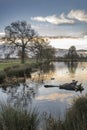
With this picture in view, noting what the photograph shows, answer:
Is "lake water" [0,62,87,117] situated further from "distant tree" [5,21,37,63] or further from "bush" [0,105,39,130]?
"distant tree" [5,21,37,63]

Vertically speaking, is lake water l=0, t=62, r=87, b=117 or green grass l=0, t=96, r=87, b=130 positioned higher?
green grass l=0, t=96, r=87, b=130

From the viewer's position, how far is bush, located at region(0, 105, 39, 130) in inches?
284

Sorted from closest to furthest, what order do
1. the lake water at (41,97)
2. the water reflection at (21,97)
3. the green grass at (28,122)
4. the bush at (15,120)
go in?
Result: the green grass at (28,122), the bush at (15,120), the lake water at (41,97), the water reflection at (21,97)

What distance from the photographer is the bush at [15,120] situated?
721cm

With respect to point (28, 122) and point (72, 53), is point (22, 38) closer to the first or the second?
point (28, 122)

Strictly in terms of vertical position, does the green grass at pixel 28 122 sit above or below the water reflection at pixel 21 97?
above

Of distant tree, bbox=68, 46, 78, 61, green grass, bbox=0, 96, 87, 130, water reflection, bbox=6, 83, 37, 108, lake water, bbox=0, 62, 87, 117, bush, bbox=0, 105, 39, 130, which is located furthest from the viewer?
distant tree, bbox=68, 46, 78, 61

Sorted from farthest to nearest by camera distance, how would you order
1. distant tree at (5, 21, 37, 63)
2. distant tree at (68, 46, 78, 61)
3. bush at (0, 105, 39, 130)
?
distant tree at (68, 46, 78, 61) → distant tree at (5, 21, 37, 63) → bush at (0, 105, 39, 130)

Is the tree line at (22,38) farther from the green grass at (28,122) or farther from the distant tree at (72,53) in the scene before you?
the distant tree at (72,53)

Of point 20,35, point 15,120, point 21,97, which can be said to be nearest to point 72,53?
point 20,35

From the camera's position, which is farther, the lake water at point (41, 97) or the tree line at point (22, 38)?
the tree line at point (22, 38)

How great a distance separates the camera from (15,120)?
7414 millimetres

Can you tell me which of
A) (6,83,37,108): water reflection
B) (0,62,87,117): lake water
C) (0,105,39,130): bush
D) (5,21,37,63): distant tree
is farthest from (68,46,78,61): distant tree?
(0,105,39,130): bush

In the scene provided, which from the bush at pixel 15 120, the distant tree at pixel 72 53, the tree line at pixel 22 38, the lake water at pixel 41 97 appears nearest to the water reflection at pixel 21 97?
the lake water at pixel 41 97
